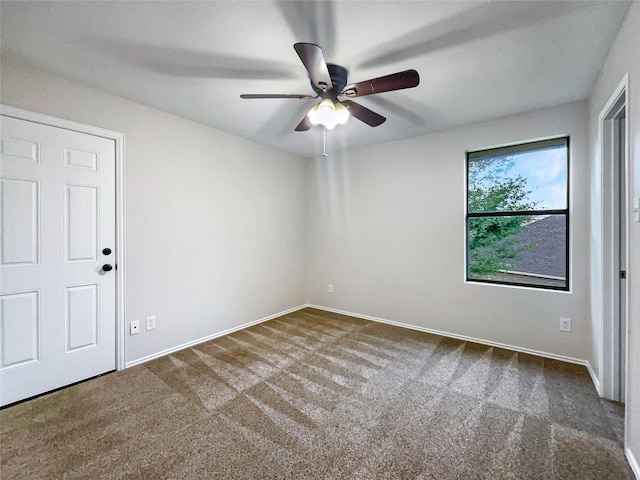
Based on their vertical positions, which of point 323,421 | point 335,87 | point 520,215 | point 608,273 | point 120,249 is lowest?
point 323,421

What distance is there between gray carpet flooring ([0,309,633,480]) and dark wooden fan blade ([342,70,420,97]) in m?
2.16

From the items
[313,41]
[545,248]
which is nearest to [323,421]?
[313,41]

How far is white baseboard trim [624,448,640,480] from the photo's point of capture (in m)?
1.35

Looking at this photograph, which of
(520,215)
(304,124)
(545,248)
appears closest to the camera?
(304,124)

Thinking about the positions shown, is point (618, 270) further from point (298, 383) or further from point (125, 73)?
point (125, 73)

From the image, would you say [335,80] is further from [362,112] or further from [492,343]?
[492,343]

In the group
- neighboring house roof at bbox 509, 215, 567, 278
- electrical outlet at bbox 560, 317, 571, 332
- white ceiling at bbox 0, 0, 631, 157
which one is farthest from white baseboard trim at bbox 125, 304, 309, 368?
electrical outlet at bbox 560, 317, 571, 332

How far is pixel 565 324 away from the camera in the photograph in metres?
2.58

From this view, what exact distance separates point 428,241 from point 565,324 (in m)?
1.48

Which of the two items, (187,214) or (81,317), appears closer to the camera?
(81,317)

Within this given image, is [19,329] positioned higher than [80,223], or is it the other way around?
[80,223]

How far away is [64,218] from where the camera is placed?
2174 mm

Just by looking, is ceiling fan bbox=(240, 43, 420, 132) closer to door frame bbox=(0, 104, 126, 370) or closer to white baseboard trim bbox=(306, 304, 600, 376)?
door frame bbox=(0, 104, 126, 370)

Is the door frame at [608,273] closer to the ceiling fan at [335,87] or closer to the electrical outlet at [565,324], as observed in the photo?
the electrical outlet at [565,324]
